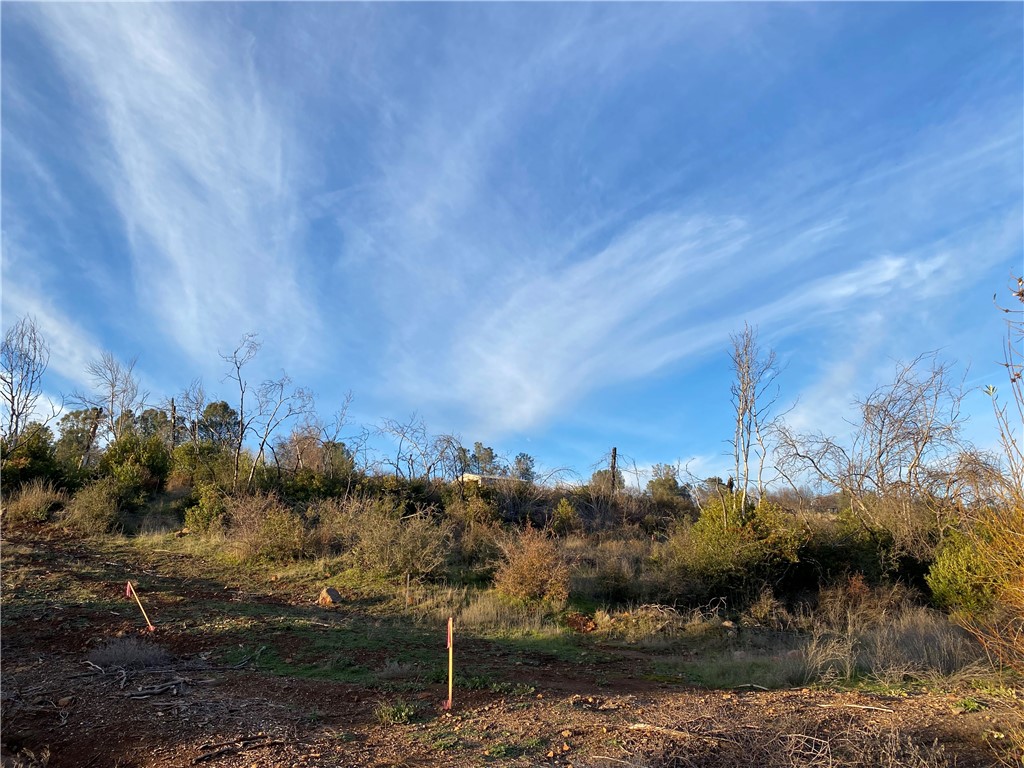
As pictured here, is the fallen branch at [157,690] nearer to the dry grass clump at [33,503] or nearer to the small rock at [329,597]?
the small rock at [329,597]

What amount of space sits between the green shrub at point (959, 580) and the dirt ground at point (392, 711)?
7.74 m

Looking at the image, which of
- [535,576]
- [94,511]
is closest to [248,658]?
[535,576]

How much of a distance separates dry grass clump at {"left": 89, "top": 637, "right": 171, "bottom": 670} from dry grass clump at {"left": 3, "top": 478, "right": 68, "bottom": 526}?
16037 millimetres

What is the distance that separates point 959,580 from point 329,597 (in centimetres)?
1469

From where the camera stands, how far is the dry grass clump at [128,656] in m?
8.62

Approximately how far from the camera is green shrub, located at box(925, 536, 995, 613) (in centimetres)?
1411

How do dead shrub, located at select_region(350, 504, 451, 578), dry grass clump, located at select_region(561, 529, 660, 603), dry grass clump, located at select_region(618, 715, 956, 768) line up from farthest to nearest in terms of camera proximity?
dry grass clump, located at select_region(561, 529, 660, 603) → dead shrub, located at select_region(350, 504, 451, 578) → dry grass clump, located at select_region(618, 715, 956, 768)

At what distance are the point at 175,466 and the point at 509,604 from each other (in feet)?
59.3

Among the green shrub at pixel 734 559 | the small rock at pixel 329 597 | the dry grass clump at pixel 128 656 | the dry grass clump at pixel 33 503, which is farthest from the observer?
the dry grass clump at pixel 33 503

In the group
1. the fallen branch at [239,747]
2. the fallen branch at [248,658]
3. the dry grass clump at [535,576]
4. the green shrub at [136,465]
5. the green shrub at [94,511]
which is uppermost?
the green shrub at [136,465]

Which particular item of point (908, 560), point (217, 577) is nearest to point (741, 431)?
point (908, 560)

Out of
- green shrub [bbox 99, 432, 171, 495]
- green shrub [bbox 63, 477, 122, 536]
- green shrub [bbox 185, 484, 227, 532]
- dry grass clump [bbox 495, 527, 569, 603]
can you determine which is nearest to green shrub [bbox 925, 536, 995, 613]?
dry grass clump [bbox 495, 527, 569, 603]

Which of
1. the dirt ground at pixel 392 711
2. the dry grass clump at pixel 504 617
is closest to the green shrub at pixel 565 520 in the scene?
the dry grass clump at pixel 504 617

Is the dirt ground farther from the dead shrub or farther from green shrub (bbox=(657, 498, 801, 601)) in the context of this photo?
green shrub (bbox=(657, 498, 801, 601))
